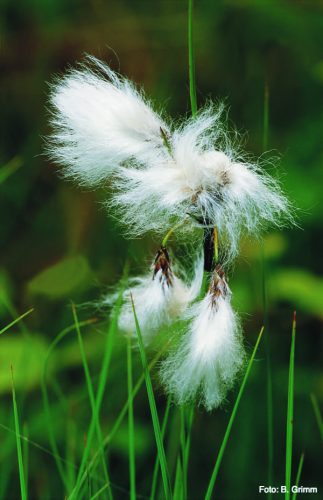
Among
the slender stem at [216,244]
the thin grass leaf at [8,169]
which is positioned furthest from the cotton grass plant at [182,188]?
the thin grass leaf at [8,169]

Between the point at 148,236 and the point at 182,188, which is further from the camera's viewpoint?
the point at 148,236

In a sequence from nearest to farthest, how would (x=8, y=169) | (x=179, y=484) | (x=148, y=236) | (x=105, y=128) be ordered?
(x=105, y=128) < (x=179, y=484) < (x=8, y=169) < (x=148, y=236)

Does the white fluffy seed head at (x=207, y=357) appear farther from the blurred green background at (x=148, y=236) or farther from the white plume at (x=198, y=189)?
the blurred green background at (x=148, y=236)

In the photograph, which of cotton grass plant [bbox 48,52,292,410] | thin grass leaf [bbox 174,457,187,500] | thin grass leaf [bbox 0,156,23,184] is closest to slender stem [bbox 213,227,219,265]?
cotton grass plant [bbox 48,52,292,410]

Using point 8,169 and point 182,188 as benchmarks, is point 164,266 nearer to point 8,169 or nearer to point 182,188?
point 182,188

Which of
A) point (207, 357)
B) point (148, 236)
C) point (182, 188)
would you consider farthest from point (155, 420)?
point (148, 236)

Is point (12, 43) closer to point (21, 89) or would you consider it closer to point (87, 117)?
point (21, 89)

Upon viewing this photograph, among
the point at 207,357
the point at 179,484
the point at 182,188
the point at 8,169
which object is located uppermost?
the point at 8,169
